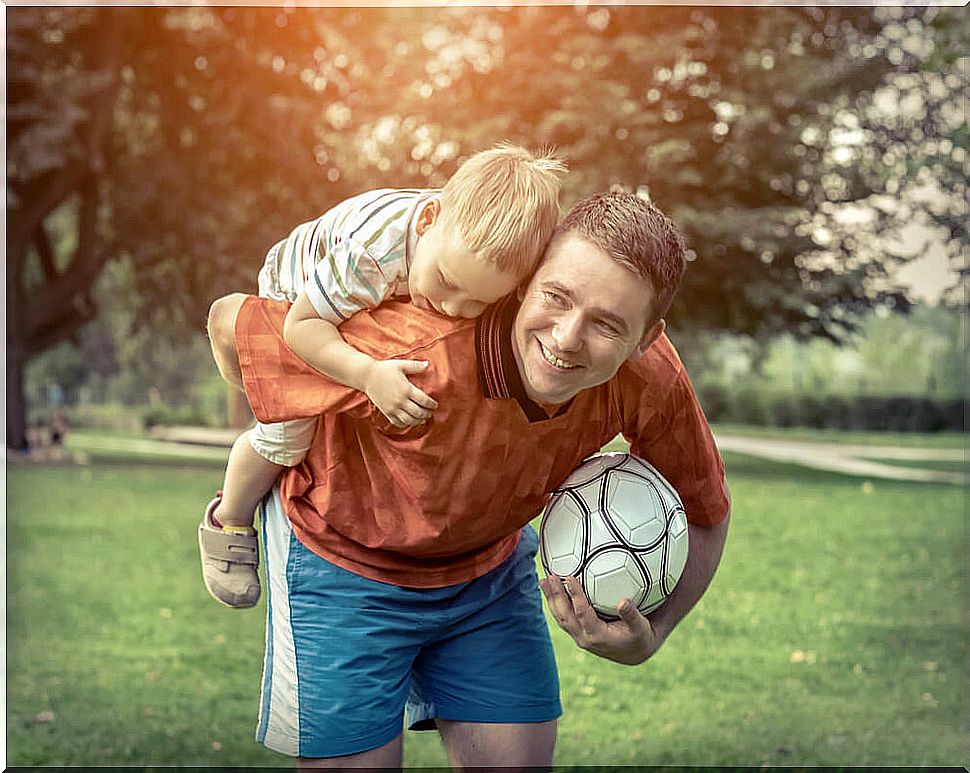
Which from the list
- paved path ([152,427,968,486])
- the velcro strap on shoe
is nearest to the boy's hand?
the velcro strap on shoe

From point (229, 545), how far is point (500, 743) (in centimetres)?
59

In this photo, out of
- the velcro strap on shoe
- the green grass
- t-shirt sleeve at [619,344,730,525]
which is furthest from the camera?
the green grass

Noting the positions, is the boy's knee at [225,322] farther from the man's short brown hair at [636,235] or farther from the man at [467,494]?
the man's short brown hair at [636,235]

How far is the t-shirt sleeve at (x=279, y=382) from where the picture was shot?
1844mm

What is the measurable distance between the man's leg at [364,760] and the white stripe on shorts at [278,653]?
1.4 inches

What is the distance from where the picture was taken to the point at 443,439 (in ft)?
5.98

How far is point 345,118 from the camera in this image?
34.9 feet

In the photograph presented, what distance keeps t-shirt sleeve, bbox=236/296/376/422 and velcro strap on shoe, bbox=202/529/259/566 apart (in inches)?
15.2

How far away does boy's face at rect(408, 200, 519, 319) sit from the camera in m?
1.69

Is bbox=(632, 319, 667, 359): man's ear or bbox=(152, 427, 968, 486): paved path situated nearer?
bbox=(632, 319, 667, 359): man's ear

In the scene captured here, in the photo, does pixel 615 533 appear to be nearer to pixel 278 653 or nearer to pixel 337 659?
pixel 337 659

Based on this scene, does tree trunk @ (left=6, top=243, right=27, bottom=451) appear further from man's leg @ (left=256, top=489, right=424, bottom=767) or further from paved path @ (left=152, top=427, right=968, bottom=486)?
man's leg @ (left=256, top=489, right=424, bottom=767)

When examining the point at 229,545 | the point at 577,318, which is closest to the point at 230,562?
the point at 229,545

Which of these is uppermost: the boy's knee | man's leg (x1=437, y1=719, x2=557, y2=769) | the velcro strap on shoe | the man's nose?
the man's nose
